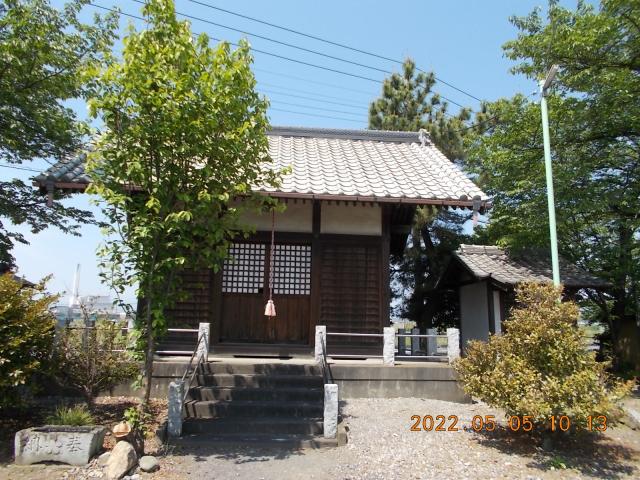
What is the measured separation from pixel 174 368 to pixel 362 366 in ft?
12.1

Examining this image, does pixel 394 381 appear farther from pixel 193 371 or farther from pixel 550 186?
pixel 550 186

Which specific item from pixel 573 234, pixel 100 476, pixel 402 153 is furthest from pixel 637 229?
pixel 100 476

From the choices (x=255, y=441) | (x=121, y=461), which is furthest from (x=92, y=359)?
(x=255, y=441)

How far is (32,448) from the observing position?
5.71 m

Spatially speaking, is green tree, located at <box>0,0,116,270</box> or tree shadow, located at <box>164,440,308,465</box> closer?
tree shadow, located at <box>164,440,308,465</box>

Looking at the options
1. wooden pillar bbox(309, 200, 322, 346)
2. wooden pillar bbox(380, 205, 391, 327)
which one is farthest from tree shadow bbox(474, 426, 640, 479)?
wooden pillar bbox(309, 200, 322, 346)

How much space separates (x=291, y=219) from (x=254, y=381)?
3953mm

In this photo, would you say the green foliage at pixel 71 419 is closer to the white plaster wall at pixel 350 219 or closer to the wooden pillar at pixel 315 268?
the wooden pillar at pixel 315 268

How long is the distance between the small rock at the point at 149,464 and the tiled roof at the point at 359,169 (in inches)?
202

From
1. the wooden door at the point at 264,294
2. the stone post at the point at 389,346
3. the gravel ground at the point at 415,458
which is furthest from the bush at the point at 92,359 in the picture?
the stone post at the point at 389,346

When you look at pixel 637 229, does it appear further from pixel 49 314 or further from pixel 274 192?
pixel 49 314

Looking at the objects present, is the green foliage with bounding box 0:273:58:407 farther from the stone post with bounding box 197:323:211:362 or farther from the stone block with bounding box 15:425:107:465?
the stone post with bounding box 197:323:211:362

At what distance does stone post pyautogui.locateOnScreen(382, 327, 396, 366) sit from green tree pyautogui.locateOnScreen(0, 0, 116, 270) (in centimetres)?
833

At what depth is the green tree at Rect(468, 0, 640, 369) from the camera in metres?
11.6
